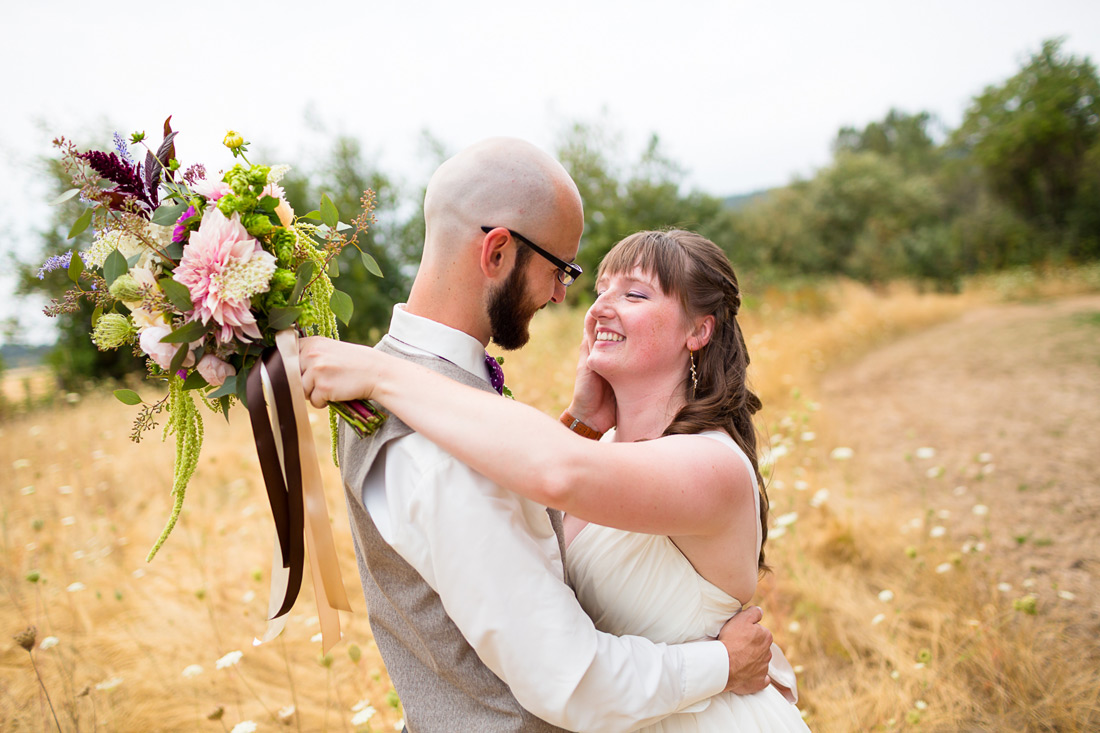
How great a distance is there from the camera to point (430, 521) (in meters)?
1.44

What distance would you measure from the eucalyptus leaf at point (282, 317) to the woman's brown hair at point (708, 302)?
1190 millimetres

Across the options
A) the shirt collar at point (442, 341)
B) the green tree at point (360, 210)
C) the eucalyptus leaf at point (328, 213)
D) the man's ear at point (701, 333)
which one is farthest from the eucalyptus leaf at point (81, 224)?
the green tree at point (360, 210)

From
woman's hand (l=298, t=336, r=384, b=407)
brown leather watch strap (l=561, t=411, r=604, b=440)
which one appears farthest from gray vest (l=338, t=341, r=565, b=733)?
brown leather watch strap (l=561, t=411, r=604, b=440)

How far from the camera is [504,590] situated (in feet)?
4.63

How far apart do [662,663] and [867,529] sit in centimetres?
388

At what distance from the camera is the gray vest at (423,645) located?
1571 mm

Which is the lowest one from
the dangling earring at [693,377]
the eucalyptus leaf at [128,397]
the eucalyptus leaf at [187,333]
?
the eucalyptus leaf at [128,397]

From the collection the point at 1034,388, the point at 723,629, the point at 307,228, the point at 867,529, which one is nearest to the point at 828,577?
the point at 867,529

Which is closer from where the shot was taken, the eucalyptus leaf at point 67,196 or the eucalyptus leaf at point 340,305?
the eucalyptus leaf at point 67,196

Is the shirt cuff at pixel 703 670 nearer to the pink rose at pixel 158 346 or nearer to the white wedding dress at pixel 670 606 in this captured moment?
the white wedding dress at pixel 670 606

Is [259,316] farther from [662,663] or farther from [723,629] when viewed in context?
[723,629]

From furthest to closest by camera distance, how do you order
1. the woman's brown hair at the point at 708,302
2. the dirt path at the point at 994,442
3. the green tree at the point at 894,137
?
the green tree at the point at 894,137 → the dirt path at the point at 994,442 → the woman's brown hair at the point at 708,302

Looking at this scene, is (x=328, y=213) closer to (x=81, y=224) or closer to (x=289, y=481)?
(x=81, y=224)

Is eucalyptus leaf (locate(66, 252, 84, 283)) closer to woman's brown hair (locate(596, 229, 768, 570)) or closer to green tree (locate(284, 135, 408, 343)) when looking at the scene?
woman's brown hair (locate(596, 229, 768, 570))
